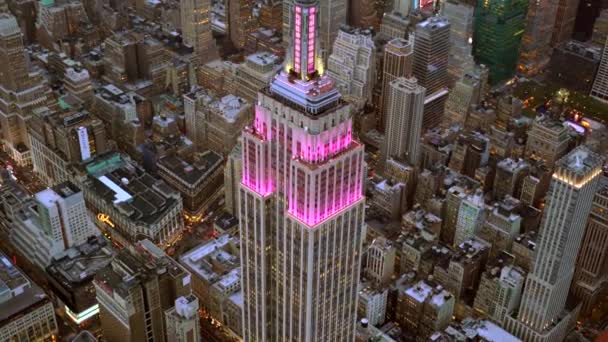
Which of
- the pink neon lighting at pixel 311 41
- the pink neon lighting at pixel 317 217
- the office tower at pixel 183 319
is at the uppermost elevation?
the pink neon lighting at pixel 311 41

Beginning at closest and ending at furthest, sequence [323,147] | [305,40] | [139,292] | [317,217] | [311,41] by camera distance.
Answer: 1. [305,40]
2. [311,41]
3. [323,147]
4. [317,217]
5. [139,292]

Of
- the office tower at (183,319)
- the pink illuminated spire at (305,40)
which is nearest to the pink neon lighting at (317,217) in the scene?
the pink illuminated spire at (305,40)

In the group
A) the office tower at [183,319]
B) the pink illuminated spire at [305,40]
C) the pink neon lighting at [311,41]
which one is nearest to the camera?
the pink illuminated spire at [305,40]

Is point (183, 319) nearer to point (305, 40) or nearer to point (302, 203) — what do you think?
point (302, 203)

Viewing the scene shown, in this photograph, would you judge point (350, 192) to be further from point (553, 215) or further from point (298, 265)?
point (553, 215)

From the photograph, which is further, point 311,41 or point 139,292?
point 139,292

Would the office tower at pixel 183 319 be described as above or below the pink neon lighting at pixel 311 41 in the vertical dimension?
below

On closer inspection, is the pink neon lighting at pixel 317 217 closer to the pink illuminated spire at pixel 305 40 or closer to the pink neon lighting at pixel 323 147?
the pink neon lighting at pixel 323 147

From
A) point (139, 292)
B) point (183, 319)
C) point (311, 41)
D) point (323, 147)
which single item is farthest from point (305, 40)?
point (139, 292)
